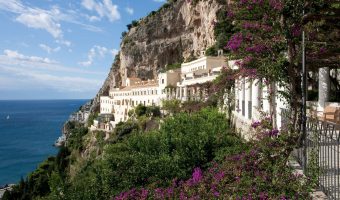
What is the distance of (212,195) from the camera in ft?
27.1

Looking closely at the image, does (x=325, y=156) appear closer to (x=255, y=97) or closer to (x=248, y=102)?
(x=255, y=97)

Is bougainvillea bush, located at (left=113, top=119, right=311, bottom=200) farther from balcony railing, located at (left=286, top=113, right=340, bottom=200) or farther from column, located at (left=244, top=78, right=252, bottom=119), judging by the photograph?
column, located at (left=244, top=78, right=252, bottom=119)

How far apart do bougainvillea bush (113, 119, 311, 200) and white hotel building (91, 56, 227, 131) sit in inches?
879

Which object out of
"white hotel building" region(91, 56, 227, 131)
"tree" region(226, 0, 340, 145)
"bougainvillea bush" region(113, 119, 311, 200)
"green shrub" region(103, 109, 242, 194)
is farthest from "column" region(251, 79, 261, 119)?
"white hotel building" region(91, 56, 227, 131)

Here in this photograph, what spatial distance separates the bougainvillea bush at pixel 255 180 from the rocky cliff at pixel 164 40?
174 ft

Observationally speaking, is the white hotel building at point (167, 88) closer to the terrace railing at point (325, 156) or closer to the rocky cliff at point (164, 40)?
the rocky cliff at point (164, 40)

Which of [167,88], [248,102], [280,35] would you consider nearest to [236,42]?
[280,35]

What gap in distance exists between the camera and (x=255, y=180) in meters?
7.92

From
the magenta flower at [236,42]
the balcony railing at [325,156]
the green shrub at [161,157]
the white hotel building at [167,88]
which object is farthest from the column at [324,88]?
the white hotel building at [167,88]

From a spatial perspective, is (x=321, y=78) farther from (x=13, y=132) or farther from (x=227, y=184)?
(x=13, y=132)

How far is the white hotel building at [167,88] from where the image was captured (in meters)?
38.2

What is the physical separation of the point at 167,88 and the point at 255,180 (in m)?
37.9


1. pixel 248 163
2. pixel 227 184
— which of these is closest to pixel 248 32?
pixel 248 163

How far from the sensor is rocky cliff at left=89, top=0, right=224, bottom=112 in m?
64.9
